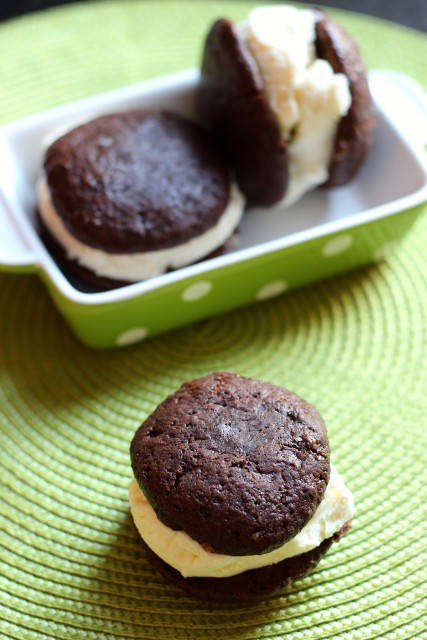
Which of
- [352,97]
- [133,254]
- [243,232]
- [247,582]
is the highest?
[352,97]

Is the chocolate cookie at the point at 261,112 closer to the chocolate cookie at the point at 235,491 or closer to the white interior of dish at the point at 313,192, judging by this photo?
the white interior of dish at the point at 313,192

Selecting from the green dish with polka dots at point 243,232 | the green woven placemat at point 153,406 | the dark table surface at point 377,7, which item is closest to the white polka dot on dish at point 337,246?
the green dish with polka dots at point 243,232

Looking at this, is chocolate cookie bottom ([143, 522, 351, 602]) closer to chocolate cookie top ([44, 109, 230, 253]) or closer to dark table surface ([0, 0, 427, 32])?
chocolate cookie top ([44, 109, 230, 253])

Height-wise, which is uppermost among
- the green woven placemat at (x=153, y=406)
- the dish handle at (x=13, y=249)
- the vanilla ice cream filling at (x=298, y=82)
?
the vanilla ice cream filling at (x=298, y=82)

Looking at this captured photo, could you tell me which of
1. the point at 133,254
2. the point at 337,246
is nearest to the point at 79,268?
the point at 133,254

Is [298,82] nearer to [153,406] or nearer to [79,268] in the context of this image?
[79,268]

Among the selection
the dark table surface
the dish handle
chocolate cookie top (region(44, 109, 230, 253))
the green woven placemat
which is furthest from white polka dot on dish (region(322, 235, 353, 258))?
the dark table surface

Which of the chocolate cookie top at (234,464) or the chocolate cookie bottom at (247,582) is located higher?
the chocolate cookie top at (234,464)
